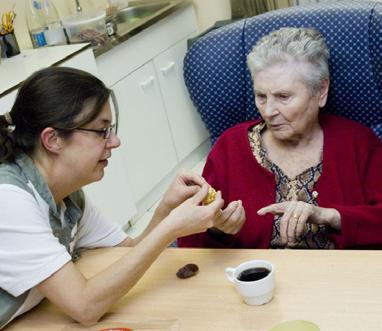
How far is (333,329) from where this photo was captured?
1164mm

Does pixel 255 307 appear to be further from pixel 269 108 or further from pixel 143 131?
pixel 143 131

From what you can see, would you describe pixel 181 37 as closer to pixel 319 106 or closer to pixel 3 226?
pixel 319 106

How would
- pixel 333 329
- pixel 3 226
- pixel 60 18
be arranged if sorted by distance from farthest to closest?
pixel 60 18 → pixel 3 226 → pixel 333 329

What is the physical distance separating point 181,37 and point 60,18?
751 mm

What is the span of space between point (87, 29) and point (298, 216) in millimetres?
2104

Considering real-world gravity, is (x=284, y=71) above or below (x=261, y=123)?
above

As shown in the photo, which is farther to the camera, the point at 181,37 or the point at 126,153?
the point at 181,37

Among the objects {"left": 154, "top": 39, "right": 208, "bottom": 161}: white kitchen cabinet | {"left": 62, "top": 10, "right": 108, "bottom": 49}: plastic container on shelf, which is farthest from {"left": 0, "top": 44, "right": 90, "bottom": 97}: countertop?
{"left": 154, "top": 39, "right": 208, "bottom": 161}: white kitchen cabinet

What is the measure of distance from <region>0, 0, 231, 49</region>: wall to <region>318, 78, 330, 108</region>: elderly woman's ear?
84.6 inches

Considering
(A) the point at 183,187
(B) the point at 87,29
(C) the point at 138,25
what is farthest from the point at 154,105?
(A) the point at 183,187

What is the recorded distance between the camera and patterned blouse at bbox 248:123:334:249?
1.85m

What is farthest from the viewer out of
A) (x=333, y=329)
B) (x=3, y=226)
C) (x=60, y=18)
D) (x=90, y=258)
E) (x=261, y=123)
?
(x=60, y=18)

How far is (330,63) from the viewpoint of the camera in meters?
1.94

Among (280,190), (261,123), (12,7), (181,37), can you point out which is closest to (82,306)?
(280,190)
